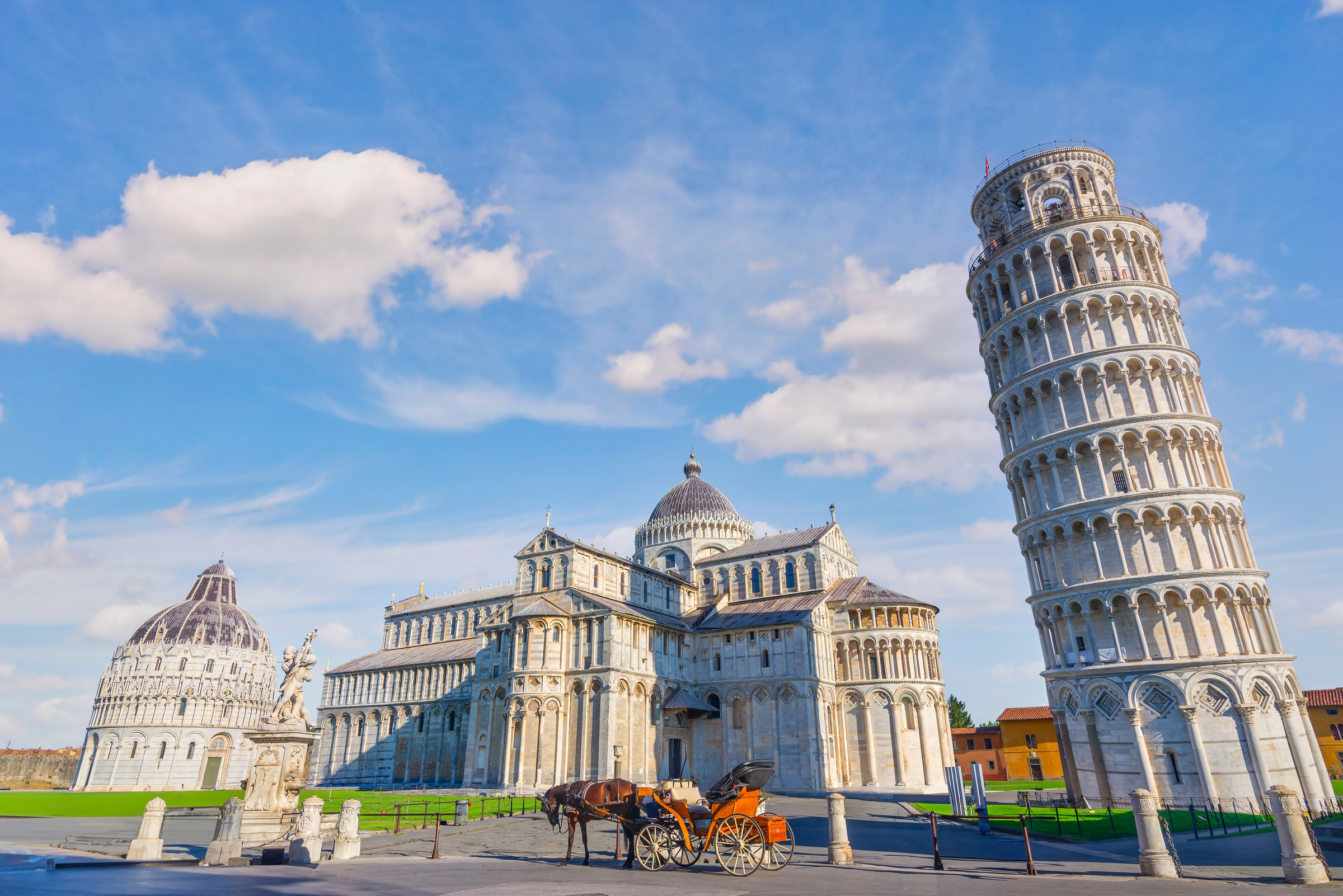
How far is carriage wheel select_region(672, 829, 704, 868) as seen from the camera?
48.6ft

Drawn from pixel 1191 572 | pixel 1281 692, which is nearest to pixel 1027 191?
pixel 1191 572

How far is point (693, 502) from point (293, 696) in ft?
148

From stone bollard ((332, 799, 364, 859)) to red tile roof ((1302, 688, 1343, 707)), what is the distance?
70.1m

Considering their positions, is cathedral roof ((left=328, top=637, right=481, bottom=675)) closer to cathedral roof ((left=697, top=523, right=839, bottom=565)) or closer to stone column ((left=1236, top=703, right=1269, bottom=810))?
cathedral roof ((left=697, top=523, right=839, bottom=565))

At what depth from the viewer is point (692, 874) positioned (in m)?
14.8

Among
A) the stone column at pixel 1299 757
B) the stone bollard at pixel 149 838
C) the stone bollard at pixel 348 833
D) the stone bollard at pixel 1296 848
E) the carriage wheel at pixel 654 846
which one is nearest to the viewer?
the stone bollard at pixel 1296 848

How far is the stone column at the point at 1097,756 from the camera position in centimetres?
2872

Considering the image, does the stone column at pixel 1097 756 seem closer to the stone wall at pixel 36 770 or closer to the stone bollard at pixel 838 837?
the stone bollard at pixel 838 837

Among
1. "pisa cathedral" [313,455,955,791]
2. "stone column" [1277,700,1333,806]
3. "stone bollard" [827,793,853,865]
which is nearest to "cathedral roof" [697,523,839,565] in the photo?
"pisa cathedral" [313,455,955,791]

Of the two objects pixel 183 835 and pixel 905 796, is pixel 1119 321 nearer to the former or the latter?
pixel 905 796

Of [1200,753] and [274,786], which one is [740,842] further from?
[1200,753]

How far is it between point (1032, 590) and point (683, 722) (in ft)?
81.6

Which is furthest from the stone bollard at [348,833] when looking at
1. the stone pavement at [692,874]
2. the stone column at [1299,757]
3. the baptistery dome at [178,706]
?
the baptistery dome at [178,706]

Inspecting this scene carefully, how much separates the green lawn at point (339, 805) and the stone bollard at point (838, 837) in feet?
38.2
